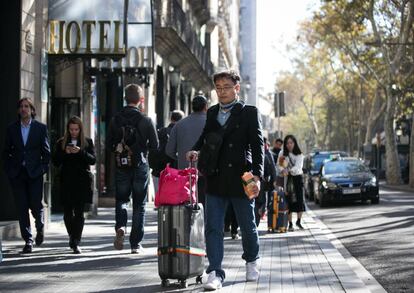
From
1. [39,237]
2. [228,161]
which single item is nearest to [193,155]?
[228,161]

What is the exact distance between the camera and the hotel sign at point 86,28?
1552 cm

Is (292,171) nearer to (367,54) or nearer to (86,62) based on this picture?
(86,62)

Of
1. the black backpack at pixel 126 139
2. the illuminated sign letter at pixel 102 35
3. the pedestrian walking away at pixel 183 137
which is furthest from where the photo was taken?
the illuminated sign letter at pixel 102 35

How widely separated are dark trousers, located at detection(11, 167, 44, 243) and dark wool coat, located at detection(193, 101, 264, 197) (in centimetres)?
352

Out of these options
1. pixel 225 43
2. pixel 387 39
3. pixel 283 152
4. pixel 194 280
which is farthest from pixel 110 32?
pixel 225 43

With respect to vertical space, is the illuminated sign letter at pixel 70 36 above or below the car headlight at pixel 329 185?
above

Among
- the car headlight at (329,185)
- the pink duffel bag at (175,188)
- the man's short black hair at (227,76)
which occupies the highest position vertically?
the man's short black hair at (227,76)

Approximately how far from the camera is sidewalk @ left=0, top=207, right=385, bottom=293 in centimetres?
834

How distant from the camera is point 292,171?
52.7 ft

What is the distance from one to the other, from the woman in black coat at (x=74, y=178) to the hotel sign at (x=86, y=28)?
14.4 ft

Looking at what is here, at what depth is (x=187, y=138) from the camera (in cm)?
1045

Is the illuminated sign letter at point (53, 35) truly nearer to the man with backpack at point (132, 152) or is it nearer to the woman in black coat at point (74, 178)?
the woman in black coat at point (74, 178)

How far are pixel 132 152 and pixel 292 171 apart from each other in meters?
5.90

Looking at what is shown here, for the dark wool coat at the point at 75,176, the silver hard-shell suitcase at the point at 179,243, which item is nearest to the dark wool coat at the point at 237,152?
the silver hard-shell suitcase at the point at 179,243
